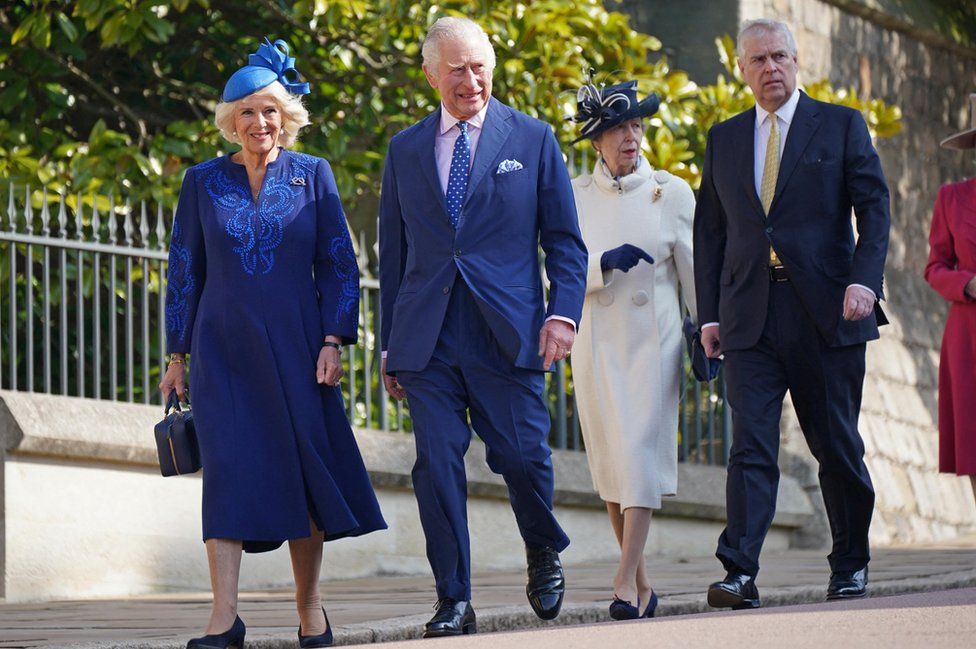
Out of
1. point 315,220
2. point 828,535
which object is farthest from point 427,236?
point 828,535

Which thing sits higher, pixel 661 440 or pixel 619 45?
pixel 619 45

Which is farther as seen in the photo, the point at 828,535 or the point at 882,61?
the point at 882,61

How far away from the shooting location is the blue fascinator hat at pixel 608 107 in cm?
694

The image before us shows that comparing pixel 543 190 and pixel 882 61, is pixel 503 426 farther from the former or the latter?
pixel 882 61

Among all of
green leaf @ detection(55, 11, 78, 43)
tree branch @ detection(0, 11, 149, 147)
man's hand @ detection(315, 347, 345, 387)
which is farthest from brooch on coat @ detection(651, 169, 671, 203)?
tree branch @ detection(0, 11, 149, 147)

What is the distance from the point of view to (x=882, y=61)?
13.1 meters

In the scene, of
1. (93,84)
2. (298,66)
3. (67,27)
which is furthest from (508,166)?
(298,66)

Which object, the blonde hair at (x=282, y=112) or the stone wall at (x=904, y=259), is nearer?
the blonde hair at (x=282, y=112)

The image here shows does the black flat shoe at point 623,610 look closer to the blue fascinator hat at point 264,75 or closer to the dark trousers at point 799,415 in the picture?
the dark trousers at point 799,415

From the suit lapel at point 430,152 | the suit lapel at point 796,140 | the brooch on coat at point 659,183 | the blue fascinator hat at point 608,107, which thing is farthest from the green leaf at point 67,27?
the suit lapel at point 796,140

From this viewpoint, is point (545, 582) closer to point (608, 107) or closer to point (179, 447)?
point (179, 447)

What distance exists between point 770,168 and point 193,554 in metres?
3.33

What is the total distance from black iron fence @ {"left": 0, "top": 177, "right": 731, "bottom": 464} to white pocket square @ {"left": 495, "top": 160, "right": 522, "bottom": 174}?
9.42 feet

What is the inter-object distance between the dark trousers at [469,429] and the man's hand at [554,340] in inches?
3.1
